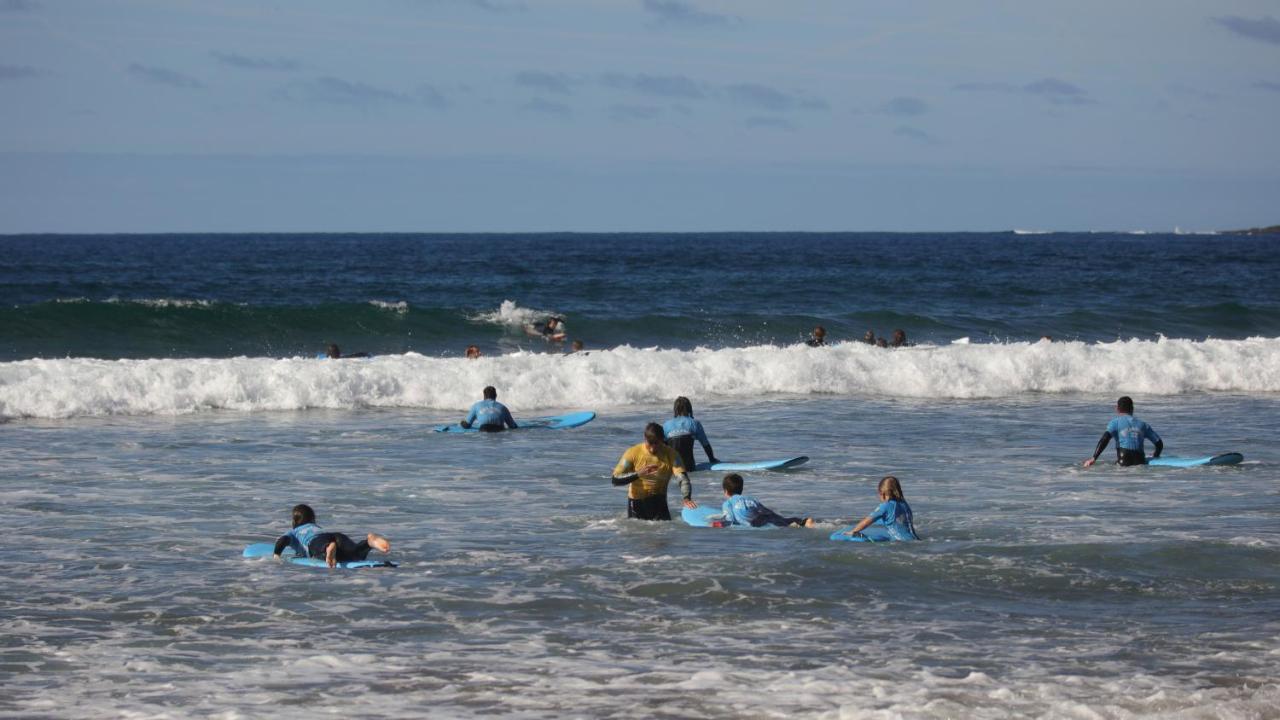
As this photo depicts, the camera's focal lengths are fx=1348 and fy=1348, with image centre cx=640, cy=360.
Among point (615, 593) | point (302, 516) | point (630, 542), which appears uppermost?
point (302, 516)

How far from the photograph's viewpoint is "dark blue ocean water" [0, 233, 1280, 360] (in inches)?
1553

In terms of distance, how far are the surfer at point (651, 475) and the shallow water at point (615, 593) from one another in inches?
10.4

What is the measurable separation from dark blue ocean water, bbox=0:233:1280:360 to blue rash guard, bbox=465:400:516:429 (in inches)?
675

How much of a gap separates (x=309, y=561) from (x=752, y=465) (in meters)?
7.57

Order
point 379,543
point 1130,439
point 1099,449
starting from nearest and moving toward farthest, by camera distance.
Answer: point 379,543 → point 1099,449 → point 1130,439

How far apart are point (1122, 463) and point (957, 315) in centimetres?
2896

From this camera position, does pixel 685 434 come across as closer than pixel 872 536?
No

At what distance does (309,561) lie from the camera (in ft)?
42.2

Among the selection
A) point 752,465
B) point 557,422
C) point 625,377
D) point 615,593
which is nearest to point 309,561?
point 615,593

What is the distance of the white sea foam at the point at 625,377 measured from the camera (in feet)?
83.3

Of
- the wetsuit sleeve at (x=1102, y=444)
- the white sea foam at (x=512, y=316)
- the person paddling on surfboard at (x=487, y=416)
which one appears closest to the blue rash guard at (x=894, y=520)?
the wetsuit sleeve at (x=1102, y=444)

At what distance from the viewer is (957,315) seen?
47344mm

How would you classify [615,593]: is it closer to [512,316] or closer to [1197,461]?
[1197,461]

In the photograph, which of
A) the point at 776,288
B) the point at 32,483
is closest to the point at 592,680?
the point at 32,483
